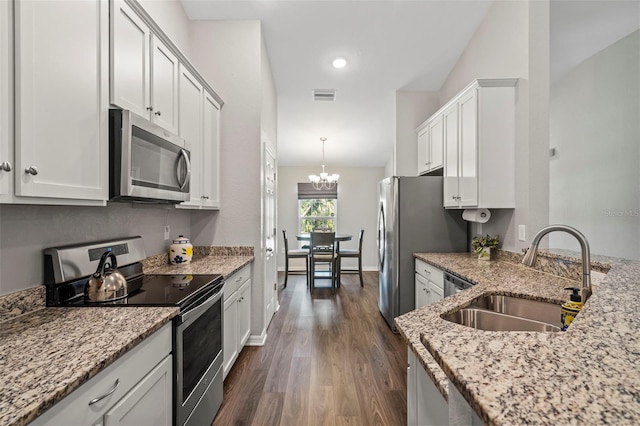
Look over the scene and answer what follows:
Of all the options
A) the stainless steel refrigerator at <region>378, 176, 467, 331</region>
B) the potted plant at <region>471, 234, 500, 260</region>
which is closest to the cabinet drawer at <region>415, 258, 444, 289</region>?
the stainless steel refrigerator at <region>378, 176, 467, 331</region>

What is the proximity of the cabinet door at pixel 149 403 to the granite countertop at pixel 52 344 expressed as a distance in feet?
0.58

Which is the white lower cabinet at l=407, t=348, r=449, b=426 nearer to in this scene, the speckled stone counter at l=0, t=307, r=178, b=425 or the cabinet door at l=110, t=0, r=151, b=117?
the speckled stone counter at l=0, t=307, r=178, b=425

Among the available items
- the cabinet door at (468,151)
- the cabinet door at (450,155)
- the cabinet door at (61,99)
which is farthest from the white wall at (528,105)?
the cabinet door at (61,99)

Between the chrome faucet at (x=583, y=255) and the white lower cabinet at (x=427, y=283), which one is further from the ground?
the chrome faucet at (x=583, y=255)

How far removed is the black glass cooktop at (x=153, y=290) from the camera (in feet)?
4.48

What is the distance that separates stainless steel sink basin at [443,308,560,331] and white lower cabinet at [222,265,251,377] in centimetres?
153

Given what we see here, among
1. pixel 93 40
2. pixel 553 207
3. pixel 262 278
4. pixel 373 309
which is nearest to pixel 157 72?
pixel 93 40

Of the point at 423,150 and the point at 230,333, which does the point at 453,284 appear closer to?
the point at 230,333

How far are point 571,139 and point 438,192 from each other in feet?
6.34

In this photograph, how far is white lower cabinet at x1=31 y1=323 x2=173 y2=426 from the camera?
2.65 feet

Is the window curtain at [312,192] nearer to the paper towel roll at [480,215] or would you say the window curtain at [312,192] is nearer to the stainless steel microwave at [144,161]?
the paper towel roll at [480,215]

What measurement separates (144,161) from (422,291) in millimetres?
2610

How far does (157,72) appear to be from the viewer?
6.08 feet

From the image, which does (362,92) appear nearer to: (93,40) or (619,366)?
(93,40)
